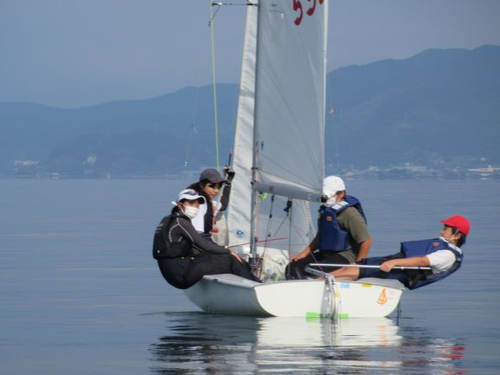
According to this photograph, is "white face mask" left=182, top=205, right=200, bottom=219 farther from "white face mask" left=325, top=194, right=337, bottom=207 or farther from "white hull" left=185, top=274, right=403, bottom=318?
"white face mask" left=325, top=194, right=337, bottom=207

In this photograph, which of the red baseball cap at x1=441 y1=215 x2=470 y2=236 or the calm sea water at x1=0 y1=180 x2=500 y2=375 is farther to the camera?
the red baseball cap at x1=441 y1=215 x2=470 y2=236

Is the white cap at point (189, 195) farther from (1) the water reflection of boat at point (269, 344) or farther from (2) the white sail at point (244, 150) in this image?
(2) the white sail at point (244, 150)

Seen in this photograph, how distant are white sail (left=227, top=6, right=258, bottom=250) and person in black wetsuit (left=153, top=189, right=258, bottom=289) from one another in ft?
15.9

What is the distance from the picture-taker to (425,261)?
15.0 meters

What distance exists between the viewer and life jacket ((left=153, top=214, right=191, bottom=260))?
15234 mm

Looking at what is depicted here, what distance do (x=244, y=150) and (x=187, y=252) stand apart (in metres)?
5.59

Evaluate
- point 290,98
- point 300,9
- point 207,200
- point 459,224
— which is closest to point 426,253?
point 459,224

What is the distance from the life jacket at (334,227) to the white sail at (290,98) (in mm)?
344

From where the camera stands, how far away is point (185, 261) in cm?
1555

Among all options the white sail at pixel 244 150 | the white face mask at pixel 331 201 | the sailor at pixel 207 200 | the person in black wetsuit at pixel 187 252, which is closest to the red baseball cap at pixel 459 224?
the white face mask at pixel 331 201

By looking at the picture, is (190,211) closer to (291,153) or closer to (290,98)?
(291,153)

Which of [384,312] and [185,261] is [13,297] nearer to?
[185,261]

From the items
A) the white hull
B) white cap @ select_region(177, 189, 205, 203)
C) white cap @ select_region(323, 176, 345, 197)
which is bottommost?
the white hull

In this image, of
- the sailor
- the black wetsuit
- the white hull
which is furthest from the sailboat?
the sailor
